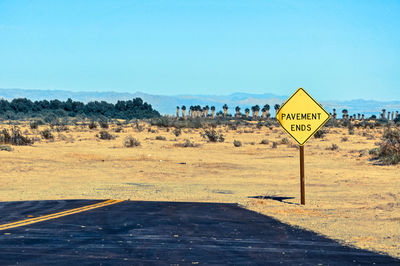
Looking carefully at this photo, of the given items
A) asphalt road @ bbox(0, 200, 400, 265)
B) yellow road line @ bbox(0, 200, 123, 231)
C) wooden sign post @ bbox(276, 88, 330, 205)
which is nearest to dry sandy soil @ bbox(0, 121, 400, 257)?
asphalt road @ bbox(0, 200, 400, 265)

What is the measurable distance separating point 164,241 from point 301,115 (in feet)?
22.3

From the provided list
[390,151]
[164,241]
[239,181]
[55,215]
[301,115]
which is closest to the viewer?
[164,241]

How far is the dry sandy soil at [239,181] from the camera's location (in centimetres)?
1362

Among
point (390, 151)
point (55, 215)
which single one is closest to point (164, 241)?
point (55, 215)

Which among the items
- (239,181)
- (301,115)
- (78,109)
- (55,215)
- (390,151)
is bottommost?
(239,181)

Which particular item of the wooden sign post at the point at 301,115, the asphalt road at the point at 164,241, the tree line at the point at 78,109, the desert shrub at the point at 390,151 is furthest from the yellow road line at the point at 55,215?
the tree line at the point at 78,109

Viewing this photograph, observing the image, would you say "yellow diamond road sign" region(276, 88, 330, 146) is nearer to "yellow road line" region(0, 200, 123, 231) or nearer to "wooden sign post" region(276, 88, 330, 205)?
"wooden sign post" region(276, 88, 330, 205)

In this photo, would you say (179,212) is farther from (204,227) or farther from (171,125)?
(171,125)

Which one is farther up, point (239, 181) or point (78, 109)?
point (78, 109)

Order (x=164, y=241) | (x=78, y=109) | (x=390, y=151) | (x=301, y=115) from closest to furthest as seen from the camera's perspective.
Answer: (x=164, y=241)
(x=301, y=115)
(x=390, y=151)
(x=78, y=109)

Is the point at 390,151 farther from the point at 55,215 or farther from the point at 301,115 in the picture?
the point at 55,215

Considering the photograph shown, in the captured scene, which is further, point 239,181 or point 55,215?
point 239,181

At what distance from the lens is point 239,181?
25359 mm

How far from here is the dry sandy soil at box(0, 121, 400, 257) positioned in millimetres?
13617
